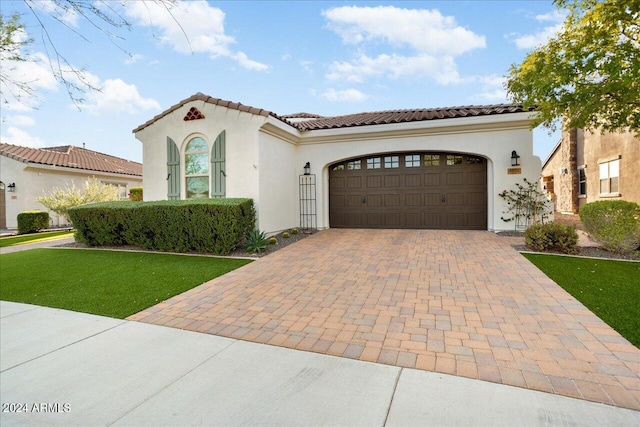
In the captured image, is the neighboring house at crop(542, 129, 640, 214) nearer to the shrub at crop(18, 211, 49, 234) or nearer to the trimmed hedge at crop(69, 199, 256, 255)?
the trimmed hedge at crop(69, 199, 256, 255)

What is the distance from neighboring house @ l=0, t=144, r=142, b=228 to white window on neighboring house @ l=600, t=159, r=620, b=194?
26313 millimetres

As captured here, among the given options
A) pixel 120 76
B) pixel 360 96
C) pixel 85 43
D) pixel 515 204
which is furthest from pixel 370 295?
pixel 360 96

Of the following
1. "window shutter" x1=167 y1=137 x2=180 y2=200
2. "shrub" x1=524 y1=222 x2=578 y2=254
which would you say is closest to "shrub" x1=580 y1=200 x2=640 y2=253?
"shrub" x1=524 y1=222 x2=578 y2=254

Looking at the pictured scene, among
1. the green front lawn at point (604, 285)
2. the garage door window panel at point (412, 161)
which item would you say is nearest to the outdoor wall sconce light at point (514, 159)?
the garage door window panel at point (412, 161)

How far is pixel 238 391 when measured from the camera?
2.65 metres

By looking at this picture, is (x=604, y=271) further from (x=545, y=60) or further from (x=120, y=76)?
(x=120, y=76)

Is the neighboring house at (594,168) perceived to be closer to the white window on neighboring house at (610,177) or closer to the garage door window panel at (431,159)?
the white window on neighboring house at (610,177)

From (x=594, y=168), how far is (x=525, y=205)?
7.85m

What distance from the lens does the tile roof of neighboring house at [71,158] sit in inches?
699

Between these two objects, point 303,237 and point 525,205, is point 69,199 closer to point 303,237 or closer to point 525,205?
point 303,237

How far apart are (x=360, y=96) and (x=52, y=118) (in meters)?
14.9

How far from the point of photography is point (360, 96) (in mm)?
17875

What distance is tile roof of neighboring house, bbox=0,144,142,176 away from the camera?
17.7 m

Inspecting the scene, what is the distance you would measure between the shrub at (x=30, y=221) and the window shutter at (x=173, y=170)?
9.77 m
